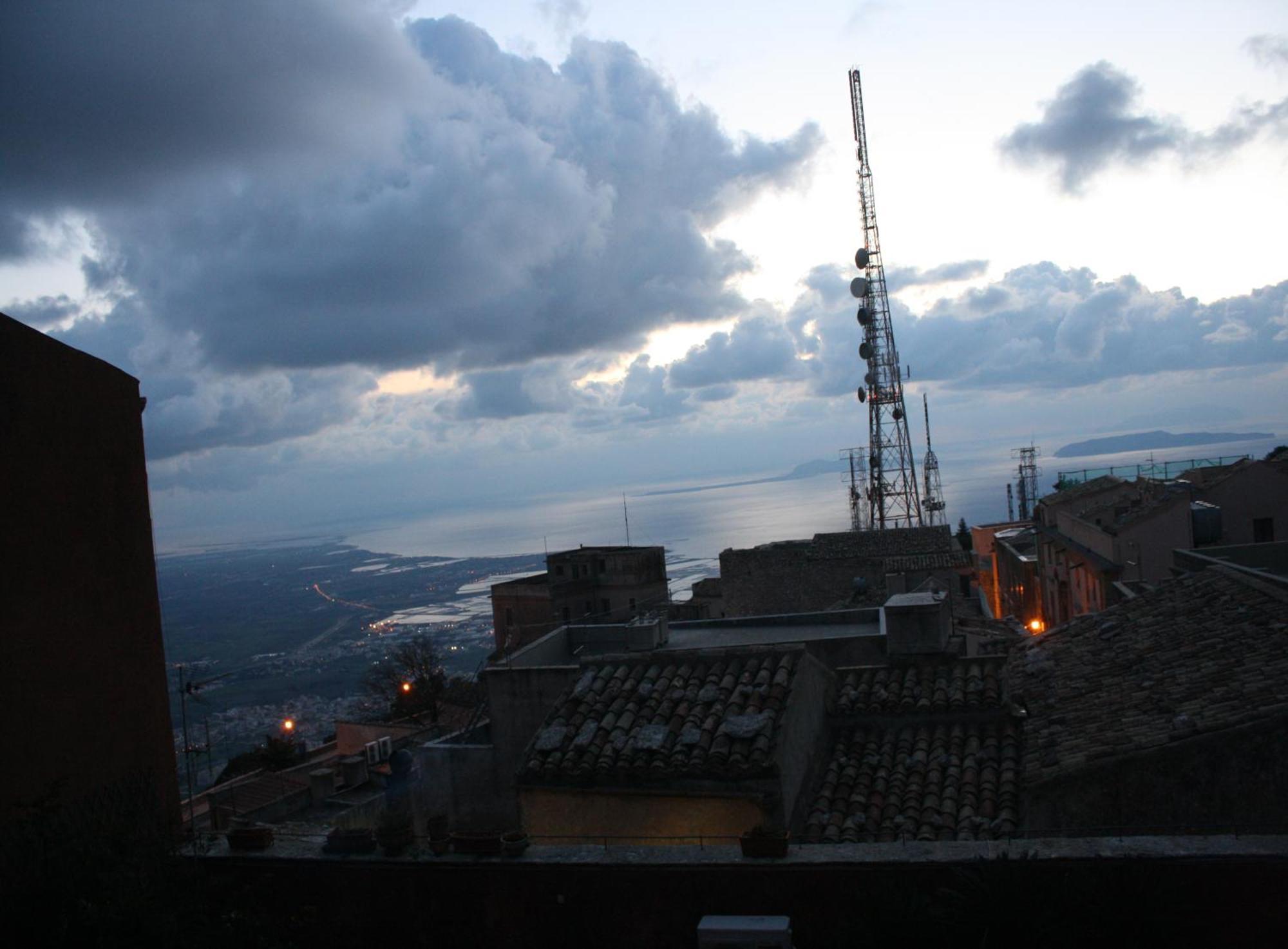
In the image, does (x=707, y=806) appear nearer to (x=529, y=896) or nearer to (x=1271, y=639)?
(x=529, y=896)

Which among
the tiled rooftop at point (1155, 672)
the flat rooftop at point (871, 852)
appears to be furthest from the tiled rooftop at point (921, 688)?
the flat rooftop at point (871, 852)

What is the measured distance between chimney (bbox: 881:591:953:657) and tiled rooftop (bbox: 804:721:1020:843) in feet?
4.08

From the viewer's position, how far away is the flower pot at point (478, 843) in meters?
5.46

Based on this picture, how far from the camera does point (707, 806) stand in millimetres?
8625

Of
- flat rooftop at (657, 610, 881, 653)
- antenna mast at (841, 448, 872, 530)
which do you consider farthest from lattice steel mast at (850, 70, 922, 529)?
flat rooftop at (657, 610, 881, 653)

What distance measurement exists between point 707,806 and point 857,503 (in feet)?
144

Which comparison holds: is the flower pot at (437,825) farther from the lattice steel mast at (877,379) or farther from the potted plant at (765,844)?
the lattice steel mast at (877,379)

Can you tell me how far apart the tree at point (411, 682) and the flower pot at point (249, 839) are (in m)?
22.5

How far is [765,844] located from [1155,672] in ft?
22.0

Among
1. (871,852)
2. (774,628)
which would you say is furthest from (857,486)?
(871,852)

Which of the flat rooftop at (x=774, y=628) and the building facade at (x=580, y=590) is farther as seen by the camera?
the building facade at (x=580, y=590)

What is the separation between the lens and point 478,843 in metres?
5.48

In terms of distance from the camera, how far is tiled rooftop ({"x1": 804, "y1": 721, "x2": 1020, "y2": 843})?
327 inches

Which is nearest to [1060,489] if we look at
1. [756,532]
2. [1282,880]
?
[1282,880]
